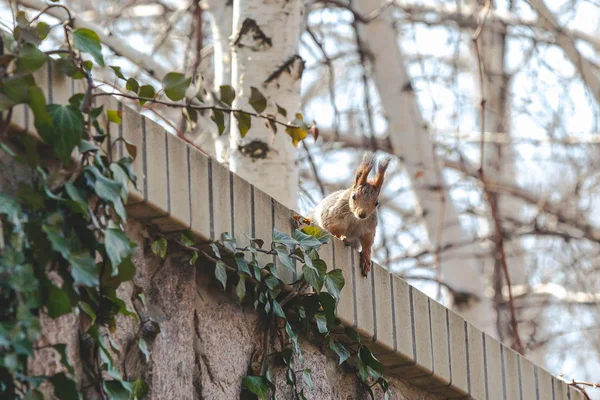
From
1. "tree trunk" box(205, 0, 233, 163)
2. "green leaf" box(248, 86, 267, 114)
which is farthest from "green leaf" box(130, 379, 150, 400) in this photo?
"tree trunk" box(205, 0, 233, 163)

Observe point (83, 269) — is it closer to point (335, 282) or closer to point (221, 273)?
point (221, 273)

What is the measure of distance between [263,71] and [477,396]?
1239 millimetres

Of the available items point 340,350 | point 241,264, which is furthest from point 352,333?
point 241,264

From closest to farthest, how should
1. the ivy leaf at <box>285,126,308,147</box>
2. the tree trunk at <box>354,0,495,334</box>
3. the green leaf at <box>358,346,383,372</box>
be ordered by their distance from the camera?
the green leaf at <box>358,346,383,372</box>, the ivy leaf at <box>285,126,308,147</box>, the tree trunk at <box>354,0,495,334</box>

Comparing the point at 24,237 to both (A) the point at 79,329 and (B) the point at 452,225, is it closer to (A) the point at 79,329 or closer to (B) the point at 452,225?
(A) the point at 79,329

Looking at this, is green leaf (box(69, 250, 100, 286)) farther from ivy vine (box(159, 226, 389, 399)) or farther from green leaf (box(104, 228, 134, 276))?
ivy vine (box(159, 226, 389, 399))

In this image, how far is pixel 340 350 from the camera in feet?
7.73

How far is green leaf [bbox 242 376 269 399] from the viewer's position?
82.5 inches

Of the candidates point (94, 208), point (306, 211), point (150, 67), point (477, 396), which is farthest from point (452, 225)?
point (94, 208)

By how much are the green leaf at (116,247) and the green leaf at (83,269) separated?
0.04 meters

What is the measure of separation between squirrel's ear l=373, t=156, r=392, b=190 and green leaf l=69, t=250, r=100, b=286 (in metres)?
1.48

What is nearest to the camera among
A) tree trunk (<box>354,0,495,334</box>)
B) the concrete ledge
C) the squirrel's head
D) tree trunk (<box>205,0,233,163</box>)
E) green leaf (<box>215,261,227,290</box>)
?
the concrete ledge

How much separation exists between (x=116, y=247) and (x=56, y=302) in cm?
14

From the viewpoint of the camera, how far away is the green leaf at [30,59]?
5.55ft
